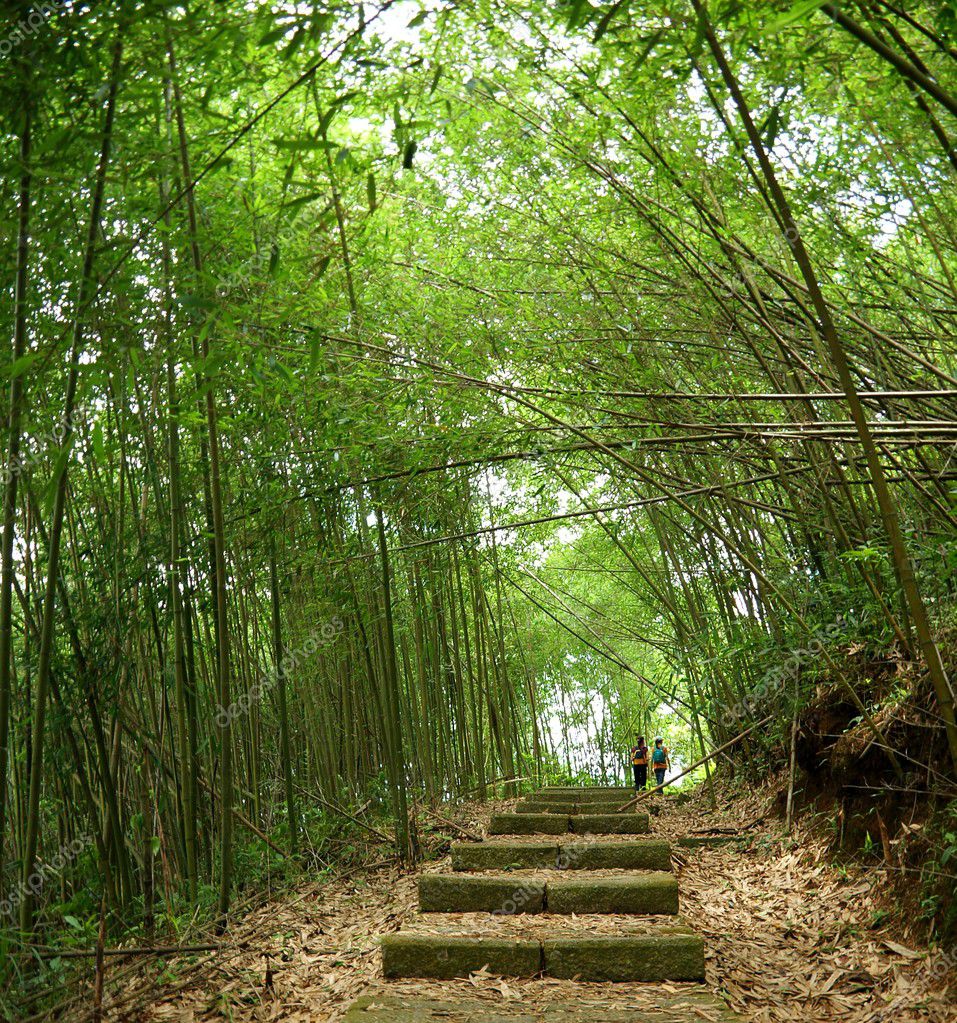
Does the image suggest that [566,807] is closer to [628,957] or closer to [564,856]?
[564,856]

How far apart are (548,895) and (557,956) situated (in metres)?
0.51

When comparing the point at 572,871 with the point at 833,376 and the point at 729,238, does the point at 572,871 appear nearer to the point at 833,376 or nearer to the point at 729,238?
the point at 833,376

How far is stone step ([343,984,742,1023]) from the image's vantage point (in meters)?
2.17

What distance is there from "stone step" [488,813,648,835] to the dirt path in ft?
2.78

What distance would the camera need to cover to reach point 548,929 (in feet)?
9.20

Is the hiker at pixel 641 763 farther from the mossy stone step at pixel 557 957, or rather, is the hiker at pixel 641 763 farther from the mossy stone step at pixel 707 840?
the mossy stone step at pixel 557 957

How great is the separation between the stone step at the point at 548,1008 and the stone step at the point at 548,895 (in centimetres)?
59

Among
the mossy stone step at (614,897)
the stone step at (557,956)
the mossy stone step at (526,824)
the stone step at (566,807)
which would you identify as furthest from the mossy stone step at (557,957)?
the stone step at (566,807)

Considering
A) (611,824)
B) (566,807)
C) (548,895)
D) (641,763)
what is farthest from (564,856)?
(641,763)

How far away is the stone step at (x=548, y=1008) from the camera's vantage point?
217cm

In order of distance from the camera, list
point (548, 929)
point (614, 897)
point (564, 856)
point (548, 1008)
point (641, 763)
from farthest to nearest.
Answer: point (641, 763) < point (564, 856) < point (614, 897) < point (548, 929) < point (548, 1008)

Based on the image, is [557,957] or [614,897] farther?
[614,897]

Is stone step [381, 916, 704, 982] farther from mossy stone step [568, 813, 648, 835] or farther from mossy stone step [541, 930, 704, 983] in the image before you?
mossy stone step [568, 813, 648, 835]

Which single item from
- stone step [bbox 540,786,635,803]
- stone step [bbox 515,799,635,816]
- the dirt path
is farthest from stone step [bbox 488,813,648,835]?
stone step [bbox 540,786,635,803]
